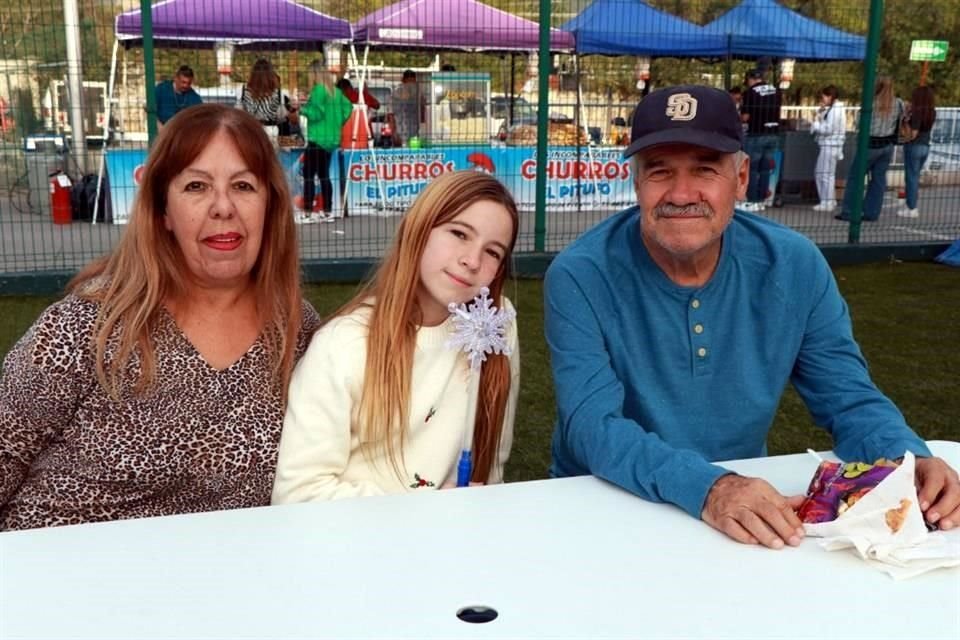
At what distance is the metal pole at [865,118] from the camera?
7.74 m

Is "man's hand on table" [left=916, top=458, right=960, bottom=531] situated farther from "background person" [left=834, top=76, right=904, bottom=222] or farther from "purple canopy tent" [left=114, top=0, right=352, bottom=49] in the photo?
"background person" [left=834, top=76, right=904, bottom=222]

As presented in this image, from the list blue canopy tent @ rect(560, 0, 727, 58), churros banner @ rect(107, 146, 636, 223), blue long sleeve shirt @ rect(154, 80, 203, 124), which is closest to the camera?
blue long sleeve shirt @ rect(154, 80, 203, 124)

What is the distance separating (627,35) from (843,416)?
9823mm

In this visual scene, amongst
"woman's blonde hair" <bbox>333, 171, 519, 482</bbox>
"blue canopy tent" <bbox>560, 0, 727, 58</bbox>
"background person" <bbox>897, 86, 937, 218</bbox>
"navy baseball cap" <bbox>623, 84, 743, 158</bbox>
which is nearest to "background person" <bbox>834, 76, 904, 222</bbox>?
"background person" <bbox>897, 86, 937, 218</bbox>

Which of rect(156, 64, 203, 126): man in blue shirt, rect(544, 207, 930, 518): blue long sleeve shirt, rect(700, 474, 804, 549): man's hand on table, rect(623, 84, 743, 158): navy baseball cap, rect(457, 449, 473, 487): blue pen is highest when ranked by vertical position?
rect(156, 64, 203, 126): man in blue shirt

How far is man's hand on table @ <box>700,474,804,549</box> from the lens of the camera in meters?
1.48

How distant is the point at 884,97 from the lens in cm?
905

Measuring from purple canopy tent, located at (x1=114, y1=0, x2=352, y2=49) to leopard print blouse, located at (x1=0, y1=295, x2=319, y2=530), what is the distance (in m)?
6.66

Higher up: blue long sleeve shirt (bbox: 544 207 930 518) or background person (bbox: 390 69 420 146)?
background person (bbox: 390 69 420 146)

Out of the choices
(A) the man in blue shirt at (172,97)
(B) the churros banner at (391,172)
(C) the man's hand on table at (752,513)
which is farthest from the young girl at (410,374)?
(B) the churros banner at (391,172)

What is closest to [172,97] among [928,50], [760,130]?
[760,130]

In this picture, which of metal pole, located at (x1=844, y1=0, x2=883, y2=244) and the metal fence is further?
metal pole, located at (x1=844, y1=0, x2=883, y2=244)

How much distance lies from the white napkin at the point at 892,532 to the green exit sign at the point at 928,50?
853cm

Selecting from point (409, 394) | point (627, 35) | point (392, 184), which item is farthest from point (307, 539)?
point (627, 35)
